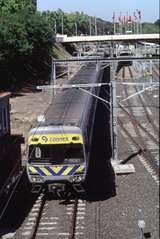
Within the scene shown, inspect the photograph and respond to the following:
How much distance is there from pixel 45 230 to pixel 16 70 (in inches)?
1462

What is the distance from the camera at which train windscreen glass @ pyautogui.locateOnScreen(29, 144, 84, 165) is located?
16.8m

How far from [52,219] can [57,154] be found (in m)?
2.13

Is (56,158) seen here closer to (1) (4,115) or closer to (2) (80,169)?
(2) (80,169)

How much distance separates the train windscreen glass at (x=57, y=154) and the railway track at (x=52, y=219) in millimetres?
1472

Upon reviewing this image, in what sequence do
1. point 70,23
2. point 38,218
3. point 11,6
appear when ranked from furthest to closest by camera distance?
point 70,23
point 11,6
point 38,218

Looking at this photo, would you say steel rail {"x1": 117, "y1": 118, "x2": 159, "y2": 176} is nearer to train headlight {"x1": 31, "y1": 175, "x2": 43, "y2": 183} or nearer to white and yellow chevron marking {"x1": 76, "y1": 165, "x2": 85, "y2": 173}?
white and yellow chevron marking {"x1": 76, "y1": 165, "x2": 85, "y2": 173}

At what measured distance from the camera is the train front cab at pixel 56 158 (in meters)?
16.7

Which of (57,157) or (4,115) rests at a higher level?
(4,115)

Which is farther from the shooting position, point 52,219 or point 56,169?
point 56,169

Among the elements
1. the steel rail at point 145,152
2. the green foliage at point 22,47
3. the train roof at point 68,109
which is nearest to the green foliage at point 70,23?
the green foliage at point 22,47

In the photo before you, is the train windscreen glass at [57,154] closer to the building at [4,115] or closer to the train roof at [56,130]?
the train roof at [56,130]

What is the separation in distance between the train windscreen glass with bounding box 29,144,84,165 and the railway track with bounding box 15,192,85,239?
1.47 metres

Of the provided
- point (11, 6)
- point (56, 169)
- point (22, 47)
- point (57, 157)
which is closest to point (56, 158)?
point (57, 157)

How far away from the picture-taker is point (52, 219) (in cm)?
1583
